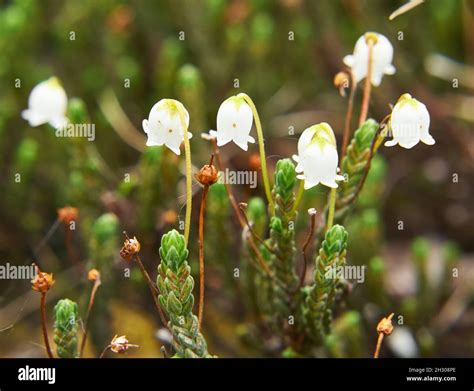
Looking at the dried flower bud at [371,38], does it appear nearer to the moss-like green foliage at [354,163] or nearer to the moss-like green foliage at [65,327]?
the moss-like green foliage at [354,163]

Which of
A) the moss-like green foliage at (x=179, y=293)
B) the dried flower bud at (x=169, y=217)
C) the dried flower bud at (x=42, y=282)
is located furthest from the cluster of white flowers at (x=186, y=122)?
the dried flower bud at (x=169, y=217)

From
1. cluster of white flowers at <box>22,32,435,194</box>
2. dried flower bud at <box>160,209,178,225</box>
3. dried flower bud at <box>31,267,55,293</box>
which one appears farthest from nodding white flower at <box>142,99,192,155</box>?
dried flower bud at <box>160,209,178,225</box>

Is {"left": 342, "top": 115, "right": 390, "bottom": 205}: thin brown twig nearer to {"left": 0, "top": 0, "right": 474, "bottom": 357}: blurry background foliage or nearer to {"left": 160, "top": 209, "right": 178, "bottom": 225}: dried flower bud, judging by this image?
{"left": 0, "top": 0, "right": 474, "bottom": 357}: blurry background foliage

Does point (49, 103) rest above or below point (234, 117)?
above

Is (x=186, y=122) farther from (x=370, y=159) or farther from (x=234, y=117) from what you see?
(x=370, y=159)

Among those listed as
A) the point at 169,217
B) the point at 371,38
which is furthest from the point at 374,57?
the point at 169,217

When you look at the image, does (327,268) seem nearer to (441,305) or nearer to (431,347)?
(431,347)
